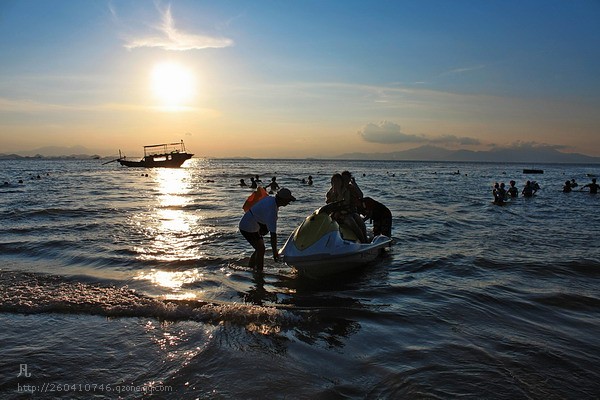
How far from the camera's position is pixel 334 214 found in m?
9.91

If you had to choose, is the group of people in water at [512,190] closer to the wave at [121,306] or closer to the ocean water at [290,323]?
the ocean water at [290,323]

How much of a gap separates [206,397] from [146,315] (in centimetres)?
260

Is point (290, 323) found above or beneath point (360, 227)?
beneath

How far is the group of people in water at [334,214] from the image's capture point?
8.16 m

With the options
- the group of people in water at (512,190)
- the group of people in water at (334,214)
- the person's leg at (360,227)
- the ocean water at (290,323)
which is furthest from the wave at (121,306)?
the group of people in water at (512,190)

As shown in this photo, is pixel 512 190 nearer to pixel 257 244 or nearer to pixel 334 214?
pixel 334 214

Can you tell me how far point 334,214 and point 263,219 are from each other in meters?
2.27

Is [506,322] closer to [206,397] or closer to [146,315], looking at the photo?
[206,397]

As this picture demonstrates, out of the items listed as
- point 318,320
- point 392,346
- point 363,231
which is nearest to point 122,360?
point 318,320

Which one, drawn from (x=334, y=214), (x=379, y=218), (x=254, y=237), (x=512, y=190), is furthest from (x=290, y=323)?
(x=512, y=190)

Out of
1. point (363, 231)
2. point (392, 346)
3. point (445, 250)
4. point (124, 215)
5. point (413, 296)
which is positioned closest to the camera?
point (392, 346)

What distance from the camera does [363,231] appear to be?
1033cm

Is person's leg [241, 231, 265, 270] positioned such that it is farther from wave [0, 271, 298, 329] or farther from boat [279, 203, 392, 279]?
wave [0, 271, 298, 329]

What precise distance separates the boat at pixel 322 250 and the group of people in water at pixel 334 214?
40cm
